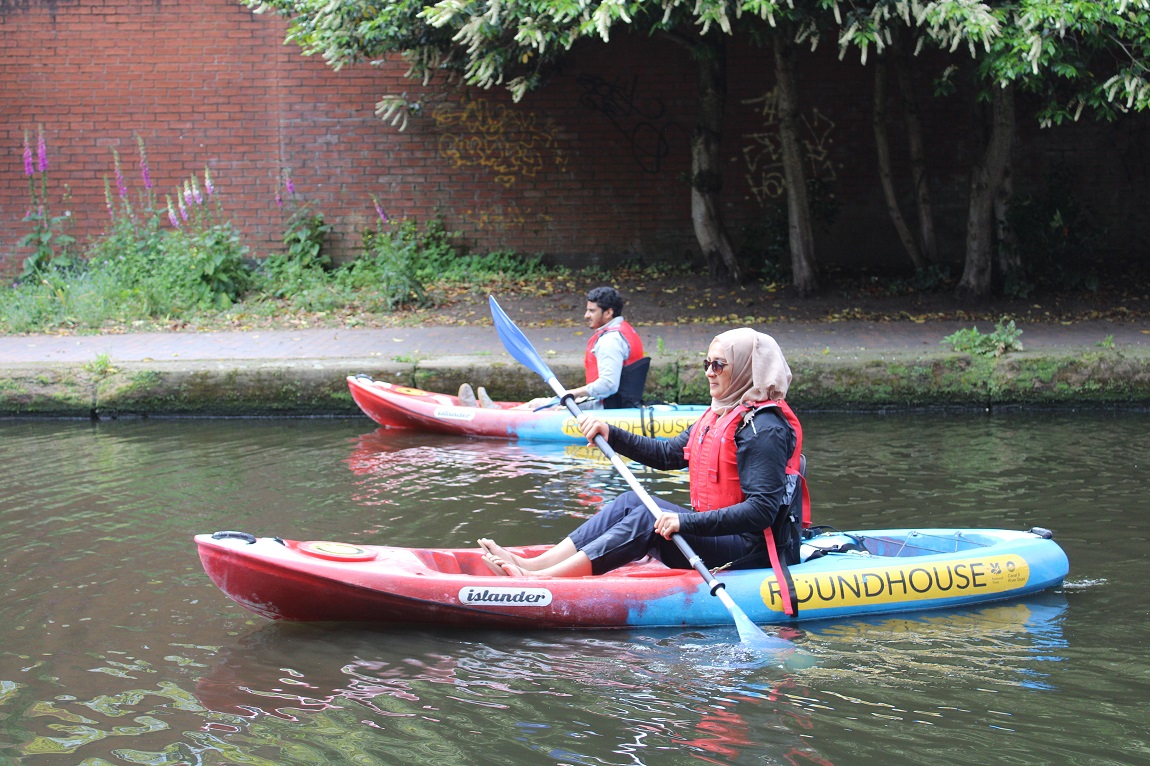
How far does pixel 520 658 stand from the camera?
15.5 feet

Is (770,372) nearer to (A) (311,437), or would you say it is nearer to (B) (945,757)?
(B) (945,757)

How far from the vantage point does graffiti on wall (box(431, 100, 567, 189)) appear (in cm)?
1408

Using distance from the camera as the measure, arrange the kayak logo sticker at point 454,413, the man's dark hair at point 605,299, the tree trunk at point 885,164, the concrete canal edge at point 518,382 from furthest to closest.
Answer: the tree trunk at point 885,164 < the concrete canal edge at point 518,382 < the kayak logo sticker at point 454,413 < the man's dark hair at point 605,299

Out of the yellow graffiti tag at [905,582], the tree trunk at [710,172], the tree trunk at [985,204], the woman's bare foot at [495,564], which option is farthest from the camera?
the tree trunk at [710,172]

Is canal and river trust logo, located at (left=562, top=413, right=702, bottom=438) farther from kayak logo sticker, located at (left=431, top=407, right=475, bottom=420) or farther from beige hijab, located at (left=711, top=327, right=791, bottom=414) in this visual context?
beige hijab, located at (left=711, top=327, right=791, bottom=414)

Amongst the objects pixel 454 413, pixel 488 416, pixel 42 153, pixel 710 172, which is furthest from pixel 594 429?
pixel 42 153

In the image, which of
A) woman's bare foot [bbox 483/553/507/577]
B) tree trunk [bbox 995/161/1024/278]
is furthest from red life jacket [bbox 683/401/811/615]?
tree trunk [bbox 995/161/1024/278]

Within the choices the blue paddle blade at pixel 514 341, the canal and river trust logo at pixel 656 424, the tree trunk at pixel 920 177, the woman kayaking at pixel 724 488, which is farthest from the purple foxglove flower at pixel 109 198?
the woman kayaking at pixel 724 488

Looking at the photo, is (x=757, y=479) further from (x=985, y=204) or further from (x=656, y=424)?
(x=985, y=204)

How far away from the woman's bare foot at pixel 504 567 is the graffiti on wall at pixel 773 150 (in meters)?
9.74

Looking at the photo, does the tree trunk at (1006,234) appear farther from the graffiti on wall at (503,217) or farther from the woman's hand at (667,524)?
the woman's hand at (667,524)

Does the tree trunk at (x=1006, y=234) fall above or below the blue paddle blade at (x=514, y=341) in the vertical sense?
above

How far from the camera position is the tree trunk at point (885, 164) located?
12891mm

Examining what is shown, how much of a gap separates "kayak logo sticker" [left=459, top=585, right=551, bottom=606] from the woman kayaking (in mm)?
170
